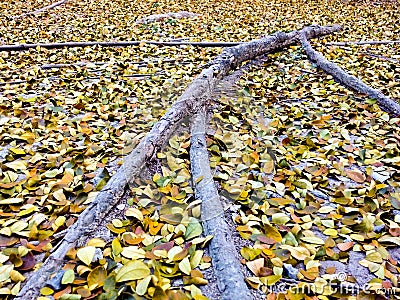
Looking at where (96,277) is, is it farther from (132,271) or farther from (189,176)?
(189,176)

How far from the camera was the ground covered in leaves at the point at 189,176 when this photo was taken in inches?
61.9

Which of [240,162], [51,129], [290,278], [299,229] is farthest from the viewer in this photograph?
[51,129]

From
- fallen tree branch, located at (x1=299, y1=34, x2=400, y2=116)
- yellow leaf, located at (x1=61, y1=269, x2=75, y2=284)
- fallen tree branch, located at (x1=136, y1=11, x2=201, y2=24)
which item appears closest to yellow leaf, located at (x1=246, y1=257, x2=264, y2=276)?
yellow leaf, located at (x1=61, y1=269, x2=75, y2=284)

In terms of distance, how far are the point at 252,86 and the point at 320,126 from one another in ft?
3.73

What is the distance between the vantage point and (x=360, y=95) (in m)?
3.68

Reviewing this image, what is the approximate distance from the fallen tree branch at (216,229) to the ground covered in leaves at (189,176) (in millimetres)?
51

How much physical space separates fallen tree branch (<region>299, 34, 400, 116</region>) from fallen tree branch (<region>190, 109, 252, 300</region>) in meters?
1.92

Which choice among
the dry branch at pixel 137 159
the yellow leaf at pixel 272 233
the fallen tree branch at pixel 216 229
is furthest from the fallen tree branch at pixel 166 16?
the yellow leaf at pixel 272 233

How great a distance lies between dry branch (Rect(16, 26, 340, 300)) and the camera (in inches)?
59.1

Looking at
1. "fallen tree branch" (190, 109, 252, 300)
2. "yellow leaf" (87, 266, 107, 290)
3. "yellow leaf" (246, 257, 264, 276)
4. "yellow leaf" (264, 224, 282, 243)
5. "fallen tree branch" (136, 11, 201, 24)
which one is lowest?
"fallen tree branch" (136, 11, 201, 24)

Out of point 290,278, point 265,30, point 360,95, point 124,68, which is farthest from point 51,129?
point 265,30

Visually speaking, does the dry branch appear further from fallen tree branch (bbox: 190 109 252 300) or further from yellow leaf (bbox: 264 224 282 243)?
yellow leaf (bbox: 264 224 282 243)

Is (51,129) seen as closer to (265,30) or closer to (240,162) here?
(240,162)

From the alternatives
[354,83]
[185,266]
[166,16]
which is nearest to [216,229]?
[185,266]
